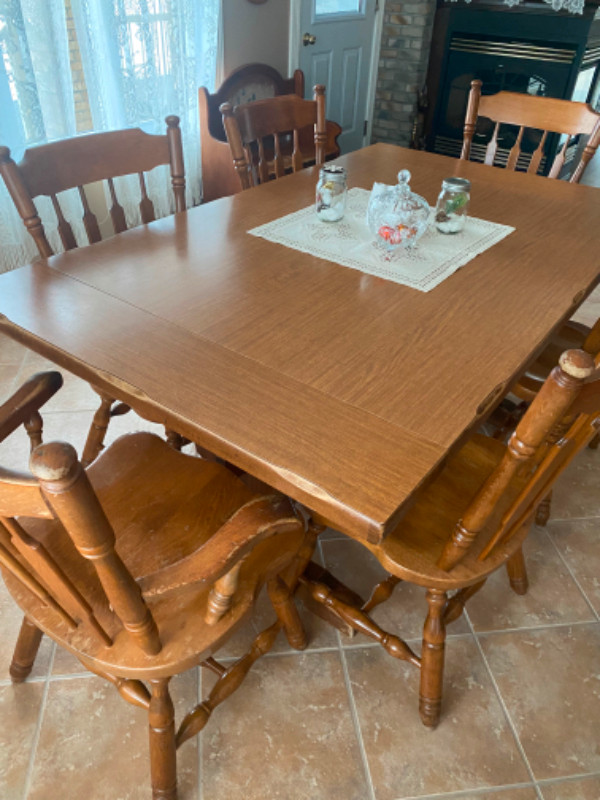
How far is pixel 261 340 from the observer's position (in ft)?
3.45

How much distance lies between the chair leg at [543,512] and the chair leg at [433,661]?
24.4 inches

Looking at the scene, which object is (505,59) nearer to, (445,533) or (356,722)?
(445,533)

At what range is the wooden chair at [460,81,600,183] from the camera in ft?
6.36

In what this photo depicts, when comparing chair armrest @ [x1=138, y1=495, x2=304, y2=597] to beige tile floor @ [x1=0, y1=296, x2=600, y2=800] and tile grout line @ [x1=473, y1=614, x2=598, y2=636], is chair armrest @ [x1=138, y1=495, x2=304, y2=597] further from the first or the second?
tile grout line @ [x1=473, y1=614, x2=598, y2=636]

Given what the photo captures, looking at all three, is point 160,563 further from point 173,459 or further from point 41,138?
point 41,138

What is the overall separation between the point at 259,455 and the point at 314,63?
3.55 metres

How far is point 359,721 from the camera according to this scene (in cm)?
126

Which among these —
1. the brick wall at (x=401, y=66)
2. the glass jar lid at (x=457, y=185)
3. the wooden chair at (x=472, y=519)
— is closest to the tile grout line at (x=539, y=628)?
the wooden chair at (x=472, y=519)

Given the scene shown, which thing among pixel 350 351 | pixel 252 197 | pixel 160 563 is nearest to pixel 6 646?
pixel 160 563

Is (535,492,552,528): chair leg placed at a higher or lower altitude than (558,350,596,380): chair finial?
lower

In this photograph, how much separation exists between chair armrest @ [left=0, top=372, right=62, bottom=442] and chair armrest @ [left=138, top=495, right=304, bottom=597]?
37 centimetres

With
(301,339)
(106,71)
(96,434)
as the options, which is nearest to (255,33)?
(106,71)

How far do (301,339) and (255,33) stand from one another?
9.41ft

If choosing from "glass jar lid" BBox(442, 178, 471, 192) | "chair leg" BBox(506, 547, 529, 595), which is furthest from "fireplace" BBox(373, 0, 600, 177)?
"chair leg" BBox(506, 547, 529, 595)
